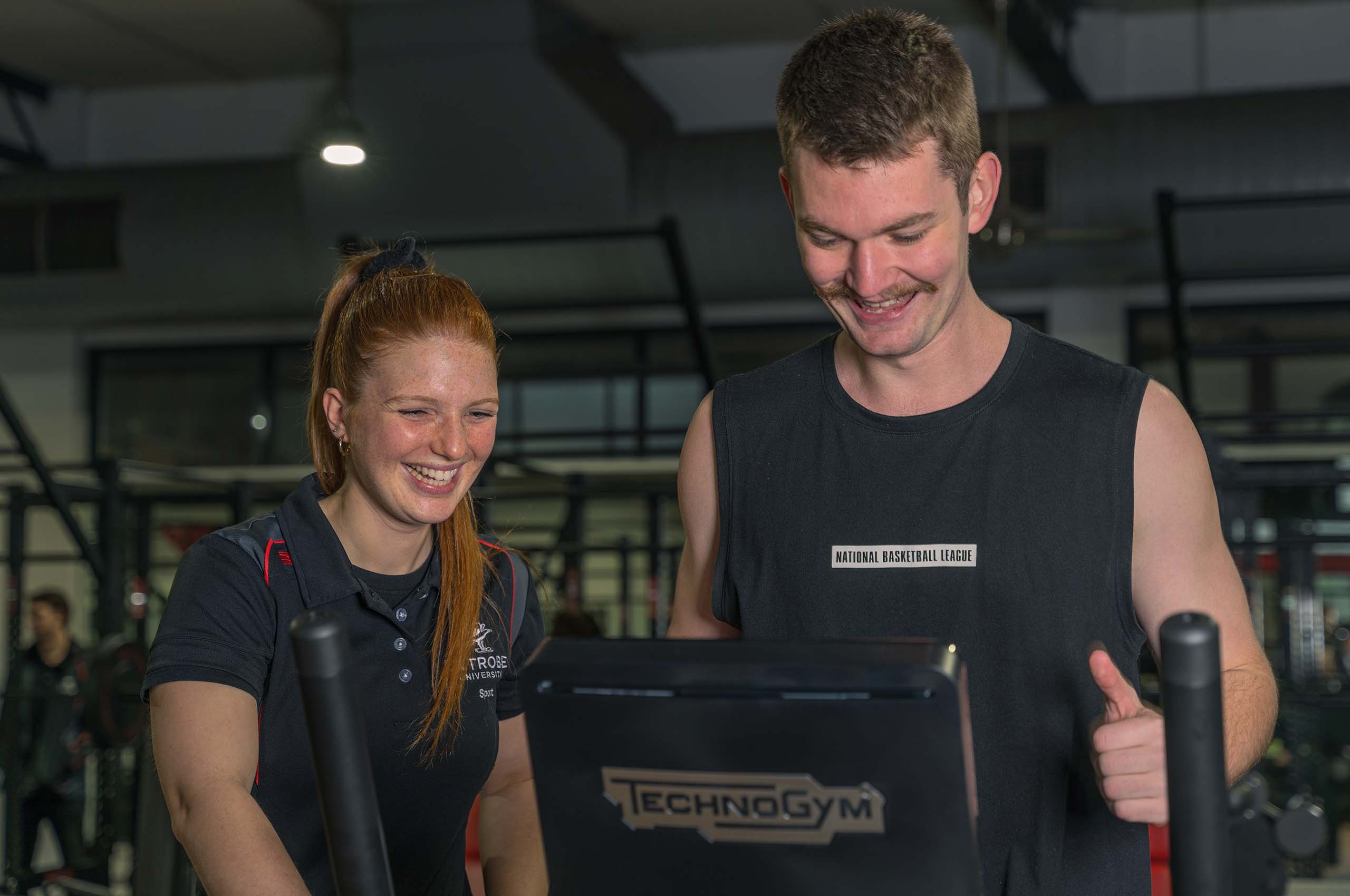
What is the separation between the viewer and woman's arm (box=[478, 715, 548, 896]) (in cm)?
149

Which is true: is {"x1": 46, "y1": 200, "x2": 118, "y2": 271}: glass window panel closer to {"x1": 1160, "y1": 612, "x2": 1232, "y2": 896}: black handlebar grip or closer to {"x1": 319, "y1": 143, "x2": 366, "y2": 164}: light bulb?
{"x1": 319, "y1": 143, "x2": 366, "y2": 164}: light bulb

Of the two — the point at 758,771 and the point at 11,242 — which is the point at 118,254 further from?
the point at 758,771

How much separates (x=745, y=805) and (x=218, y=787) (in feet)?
2.17

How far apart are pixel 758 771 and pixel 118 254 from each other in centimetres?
599

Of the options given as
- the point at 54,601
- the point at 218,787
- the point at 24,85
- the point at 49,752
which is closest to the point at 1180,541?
the point at 218,787

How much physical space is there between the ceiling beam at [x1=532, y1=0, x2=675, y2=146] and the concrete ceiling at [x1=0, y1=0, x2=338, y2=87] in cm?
126

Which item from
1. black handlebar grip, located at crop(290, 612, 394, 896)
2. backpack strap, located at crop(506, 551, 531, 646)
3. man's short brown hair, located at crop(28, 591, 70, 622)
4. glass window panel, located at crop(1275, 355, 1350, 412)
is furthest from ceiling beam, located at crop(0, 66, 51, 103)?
black handlebar grip, located at crop(290, 612, 394, 896)

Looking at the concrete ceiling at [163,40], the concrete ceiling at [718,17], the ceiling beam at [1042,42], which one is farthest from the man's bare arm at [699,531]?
the concrete ceiling at [163,40]

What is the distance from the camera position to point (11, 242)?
6.58 meters

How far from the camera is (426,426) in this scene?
4.81ft

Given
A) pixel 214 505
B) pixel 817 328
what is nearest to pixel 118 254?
pixel 214 505

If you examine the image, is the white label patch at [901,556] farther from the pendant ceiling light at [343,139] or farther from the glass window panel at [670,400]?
the glass window panel at [670,400]

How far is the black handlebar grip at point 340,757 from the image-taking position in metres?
0.75

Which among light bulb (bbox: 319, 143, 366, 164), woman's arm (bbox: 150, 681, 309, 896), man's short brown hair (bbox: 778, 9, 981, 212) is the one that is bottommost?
woman's arm (bbox: 150, 681, 309, 896)
